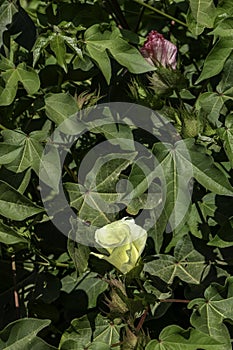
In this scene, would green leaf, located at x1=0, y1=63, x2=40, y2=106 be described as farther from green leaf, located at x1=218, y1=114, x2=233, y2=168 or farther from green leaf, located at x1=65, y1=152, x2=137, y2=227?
green leaf, located at x1=218, y1=114, x2=233, y2=168

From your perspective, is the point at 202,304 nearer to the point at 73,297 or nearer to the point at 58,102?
the point at 73,297

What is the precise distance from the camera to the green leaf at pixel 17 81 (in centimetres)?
157

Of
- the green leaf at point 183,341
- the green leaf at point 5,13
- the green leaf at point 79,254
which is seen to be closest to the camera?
the green leaf at point 183,341

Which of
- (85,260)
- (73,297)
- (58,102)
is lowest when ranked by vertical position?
(73,297)

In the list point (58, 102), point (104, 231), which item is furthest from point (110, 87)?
point (104, 231)

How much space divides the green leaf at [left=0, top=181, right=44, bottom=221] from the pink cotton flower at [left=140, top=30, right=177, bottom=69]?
0.37 m

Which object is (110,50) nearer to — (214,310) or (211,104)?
(211,104)

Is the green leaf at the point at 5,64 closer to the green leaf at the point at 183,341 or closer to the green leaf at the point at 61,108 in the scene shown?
the green leaf at the point at 61,108

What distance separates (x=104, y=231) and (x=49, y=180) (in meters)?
0.17

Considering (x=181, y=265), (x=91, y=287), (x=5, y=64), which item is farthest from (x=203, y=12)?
(x=91, y=287)

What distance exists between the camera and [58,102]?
159 cm

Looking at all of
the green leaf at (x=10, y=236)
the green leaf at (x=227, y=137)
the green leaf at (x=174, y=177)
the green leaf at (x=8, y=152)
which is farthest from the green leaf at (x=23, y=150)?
the green leaf at (x=227, y=137)

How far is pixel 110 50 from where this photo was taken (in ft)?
5.19

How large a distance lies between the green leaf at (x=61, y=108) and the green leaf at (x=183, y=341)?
0.47 meters
